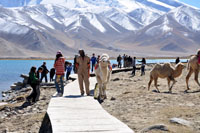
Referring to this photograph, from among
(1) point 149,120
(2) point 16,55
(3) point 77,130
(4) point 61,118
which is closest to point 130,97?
(1) point 149,120

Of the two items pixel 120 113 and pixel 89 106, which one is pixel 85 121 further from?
pixel 120 113

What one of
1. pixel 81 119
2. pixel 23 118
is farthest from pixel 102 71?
pixel 81 119

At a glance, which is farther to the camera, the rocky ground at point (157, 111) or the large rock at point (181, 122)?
the large rock at point (181, 122)

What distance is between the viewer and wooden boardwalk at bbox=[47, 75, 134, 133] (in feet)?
20.2

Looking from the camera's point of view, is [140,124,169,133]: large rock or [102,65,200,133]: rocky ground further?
[102,65,200,133]: rocky ground

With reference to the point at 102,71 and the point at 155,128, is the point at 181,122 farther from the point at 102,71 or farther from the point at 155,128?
the point at 102,71

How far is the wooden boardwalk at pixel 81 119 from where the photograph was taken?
6.16m

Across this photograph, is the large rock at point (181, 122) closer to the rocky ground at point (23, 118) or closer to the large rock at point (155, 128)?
the large rock at point (155, 128)

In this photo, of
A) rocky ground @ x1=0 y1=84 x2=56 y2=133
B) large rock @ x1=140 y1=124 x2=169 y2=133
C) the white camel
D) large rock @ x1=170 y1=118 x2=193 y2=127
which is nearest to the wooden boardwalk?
large rock @ x1=140 y1=124 x2=169 y2=133

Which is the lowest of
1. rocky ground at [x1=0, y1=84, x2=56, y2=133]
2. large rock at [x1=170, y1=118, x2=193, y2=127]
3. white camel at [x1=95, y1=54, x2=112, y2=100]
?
rocky ground at [x1=0, y1=84, x2=56, y2=133]

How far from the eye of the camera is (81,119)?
7.04 meters

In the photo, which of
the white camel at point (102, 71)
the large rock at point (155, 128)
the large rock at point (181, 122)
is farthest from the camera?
the white camel at point (102, 71)

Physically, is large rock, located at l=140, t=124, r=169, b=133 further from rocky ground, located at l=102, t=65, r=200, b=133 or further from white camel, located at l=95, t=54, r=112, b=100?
white camel, located at l=95, t=54, r=112, b=100

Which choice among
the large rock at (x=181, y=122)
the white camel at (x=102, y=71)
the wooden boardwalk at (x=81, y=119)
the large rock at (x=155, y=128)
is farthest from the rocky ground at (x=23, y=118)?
the large rock at (x=181, y=122)
